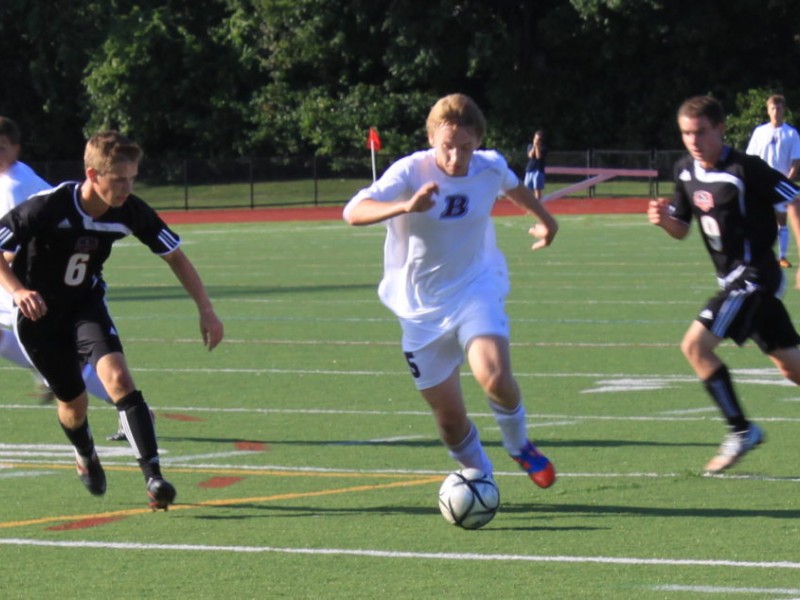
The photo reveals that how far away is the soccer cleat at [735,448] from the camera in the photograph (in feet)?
26.7

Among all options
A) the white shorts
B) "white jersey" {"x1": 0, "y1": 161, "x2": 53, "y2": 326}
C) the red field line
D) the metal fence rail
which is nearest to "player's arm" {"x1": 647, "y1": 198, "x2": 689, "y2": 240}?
the white shorts

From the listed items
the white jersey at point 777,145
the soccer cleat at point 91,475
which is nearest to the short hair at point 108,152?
the soccer cleat at point 91,475

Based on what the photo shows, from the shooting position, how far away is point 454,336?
7.38m

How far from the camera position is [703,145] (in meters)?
8.40

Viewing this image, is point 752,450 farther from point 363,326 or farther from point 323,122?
point 323,122

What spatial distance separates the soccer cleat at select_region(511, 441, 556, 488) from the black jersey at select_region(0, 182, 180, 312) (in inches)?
72.6

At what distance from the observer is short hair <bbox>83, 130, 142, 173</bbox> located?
7.33 meters

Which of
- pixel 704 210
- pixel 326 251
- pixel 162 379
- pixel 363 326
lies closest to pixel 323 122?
pixel 326 251

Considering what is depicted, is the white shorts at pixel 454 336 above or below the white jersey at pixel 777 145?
above

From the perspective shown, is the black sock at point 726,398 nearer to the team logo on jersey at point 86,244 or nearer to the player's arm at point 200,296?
the player's arm at point 200,296

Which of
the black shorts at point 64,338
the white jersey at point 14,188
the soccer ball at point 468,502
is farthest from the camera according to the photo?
the white jersey at point 14,188

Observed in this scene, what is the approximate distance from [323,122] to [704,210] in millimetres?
46407

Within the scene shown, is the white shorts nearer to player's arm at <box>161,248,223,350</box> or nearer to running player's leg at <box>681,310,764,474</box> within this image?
player's arm at <box>161,248,223,350</box>

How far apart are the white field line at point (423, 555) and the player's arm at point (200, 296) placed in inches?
51.1
